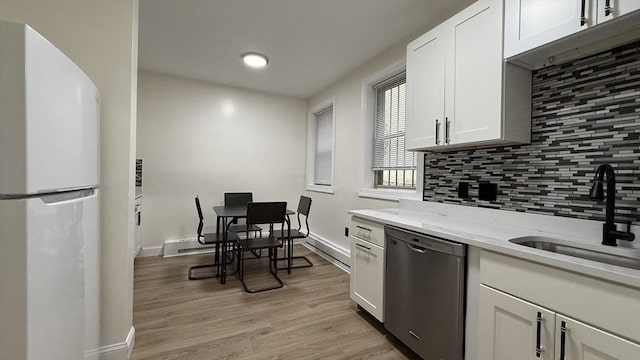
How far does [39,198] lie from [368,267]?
1.95 meters

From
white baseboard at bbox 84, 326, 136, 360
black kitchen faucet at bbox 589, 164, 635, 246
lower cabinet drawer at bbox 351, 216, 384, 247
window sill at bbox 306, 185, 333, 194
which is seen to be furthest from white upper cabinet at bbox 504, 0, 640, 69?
white baseboard at bbox 84, 326, 136, 360

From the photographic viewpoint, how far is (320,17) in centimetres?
234

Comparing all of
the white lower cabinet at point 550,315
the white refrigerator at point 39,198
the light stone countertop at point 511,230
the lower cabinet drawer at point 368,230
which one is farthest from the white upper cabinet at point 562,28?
the white refrigerator at point 39,198

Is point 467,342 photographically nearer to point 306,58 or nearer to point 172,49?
point 306,58

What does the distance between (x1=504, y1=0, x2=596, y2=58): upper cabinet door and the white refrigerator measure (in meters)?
2.09

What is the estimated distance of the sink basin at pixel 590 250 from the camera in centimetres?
114

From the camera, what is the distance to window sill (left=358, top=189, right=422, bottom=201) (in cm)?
250

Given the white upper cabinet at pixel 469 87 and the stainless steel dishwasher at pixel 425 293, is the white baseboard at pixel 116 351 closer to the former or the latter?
the stainless steel dishwasher at pixel 425 293

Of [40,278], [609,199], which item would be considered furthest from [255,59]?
[609,199]

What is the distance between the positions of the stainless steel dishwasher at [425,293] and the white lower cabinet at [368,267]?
0.07 meters

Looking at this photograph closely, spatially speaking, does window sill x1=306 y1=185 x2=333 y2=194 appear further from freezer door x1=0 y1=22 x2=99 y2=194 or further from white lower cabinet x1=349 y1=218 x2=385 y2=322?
freezer door x1=0 y1=22 x2=99 y2=194

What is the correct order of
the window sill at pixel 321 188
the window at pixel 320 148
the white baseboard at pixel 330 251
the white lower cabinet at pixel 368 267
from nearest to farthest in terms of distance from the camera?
1. the white lower cabinet at pixel 368 267
2. the white baseboard at pixel 330 251
3. the window sill at pixel 321 188
4. the window at pixel 320 148

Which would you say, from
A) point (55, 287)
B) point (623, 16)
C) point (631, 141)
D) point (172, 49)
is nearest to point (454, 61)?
point (623, 16)

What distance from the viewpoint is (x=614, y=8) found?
1113mm
